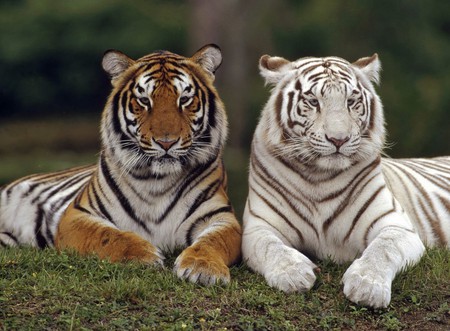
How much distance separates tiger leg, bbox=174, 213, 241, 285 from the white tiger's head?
0.50m

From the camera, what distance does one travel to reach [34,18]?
15.8m

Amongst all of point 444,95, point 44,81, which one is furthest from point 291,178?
point 44,81

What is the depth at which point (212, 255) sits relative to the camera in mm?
4770

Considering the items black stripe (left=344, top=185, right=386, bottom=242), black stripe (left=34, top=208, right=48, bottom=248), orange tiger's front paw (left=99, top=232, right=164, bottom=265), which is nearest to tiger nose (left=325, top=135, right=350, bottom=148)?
black stripe (left=344, top=185, right=386, bottom=242)

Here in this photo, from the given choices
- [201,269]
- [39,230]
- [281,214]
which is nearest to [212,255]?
[201,269]

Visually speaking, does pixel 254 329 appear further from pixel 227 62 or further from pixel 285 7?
pixel 285 7

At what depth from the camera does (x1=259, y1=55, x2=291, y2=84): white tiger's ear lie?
531 centimetres

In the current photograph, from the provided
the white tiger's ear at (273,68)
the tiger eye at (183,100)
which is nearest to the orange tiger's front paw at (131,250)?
the tiger eye at (183,100)

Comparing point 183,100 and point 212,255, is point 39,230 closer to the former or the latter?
point 183,100

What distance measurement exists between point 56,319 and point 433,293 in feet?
5.92

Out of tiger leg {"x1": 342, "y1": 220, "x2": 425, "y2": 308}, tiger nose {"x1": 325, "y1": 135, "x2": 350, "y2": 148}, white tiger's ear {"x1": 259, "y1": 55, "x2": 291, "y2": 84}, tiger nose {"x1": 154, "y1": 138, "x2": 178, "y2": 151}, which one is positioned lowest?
tiger leg {"x1": 342, "y1": 220, "x2": 425, "y2": 308}

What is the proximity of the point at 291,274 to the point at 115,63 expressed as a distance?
1630mm

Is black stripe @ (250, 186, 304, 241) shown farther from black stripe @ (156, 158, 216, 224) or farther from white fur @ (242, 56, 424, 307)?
black stripe @ (156, 158, 216, 224)

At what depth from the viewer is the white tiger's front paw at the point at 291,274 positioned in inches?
179
